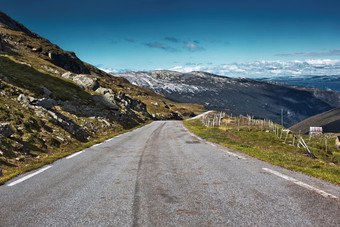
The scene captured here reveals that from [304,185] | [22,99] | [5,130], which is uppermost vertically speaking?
[22,99]

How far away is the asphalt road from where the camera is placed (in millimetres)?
4340

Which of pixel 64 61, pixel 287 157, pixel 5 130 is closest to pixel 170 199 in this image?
pixel 287 157

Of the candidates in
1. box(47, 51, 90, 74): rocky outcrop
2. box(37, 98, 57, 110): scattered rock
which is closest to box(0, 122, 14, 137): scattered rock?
box(37, 98, 57, 110): scattered rock

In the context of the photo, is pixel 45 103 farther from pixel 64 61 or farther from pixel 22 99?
pixel 64 61

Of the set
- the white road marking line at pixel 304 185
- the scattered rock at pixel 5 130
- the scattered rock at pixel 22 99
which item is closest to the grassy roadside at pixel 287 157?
the white road marking line at pixel 304 185

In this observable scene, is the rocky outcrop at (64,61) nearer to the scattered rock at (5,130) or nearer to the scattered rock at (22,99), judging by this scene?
the scattered rock at (22,99)

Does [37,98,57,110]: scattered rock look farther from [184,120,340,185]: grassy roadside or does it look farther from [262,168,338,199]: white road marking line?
[262,168,338,199]: white road marking line

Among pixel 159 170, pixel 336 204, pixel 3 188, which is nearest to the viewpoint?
pixel 336 204

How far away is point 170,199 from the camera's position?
5.40m

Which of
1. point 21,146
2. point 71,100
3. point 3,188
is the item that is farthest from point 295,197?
point 71,100

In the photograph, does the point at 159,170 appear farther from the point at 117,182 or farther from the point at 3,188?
the point at 3,188

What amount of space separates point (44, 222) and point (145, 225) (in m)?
2.02

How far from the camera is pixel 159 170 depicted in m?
8.55

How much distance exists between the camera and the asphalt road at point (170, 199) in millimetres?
4340
